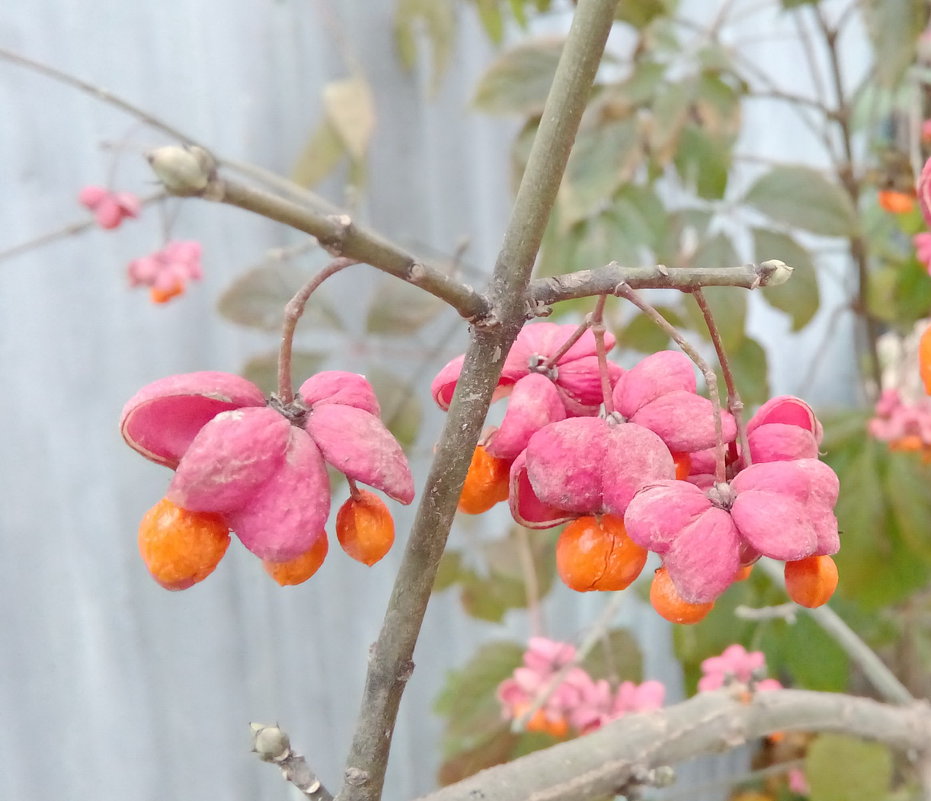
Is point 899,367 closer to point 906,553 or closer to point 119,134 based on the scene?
point 906,553

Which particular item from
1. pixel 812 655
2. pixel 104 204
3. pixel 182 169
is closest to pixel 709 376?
pixel 182 169

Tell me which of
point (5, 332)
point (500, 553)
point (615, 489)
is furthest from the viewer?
point (500, 553)

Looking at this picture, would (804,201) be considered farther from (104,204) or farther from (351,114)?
(104,204)

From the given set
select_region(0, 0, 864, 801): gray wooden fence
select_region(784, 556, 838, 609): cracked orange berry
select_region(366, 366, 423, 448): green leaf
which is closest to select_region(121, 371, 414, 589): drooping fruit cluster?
select_region(784, 556, 838, 609): cracked orange berry

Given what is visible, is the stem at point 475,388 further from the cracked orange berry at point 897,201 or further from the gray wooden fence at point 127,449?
the cracked orange berry at point 897,201

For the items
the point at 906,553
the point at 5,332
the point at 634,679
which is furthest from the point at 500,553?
the point at 5,332

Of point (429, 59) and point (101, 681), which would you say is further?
point (429, 59)
